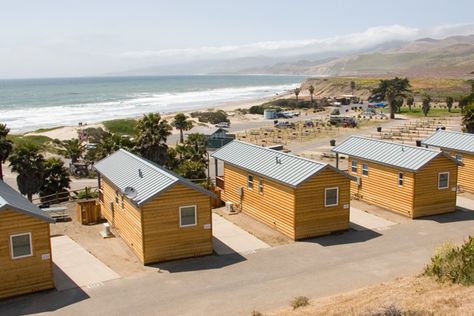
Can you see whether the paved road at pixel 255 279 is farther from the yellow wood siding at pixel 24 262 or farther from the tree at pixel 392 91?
the tree at pixel 392 91

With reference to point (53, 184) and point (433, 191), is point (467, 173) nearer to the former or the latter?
point (433, 191)

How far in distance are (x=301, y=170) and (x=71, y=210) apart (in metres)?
A: 13.6

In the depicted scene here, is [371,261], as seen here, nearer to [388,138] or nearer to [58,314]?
[58,314]

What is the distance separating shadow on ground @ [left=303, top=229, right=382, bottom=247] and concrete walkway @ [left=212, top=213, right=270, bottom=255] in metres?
2.56

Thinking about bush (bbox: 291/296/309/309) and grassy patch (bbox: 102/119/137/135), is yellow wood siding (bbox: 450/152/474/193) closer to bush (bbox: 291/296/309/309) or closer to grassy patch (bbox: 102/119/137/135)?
bush (bbox: 291/296/309/309)

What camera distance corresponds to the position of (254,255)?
2209cm

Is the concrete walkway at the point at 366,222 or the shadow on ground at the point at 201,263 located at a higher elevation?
the shadow on ground at the point at 201,263

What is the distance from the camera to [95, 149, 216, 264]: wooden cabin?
20.9 metres

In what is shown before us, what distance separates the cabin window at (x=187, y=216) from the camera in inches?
842

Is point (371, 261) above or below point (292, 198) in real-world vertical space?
below

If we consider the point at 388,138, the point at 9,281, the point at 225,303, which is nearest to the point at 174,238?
the point at 225,303

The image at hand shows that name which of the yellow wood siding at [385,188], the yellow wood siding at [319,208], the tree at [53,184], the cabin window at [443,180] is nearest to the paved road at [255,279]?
the yellow wood siding at [319,208]

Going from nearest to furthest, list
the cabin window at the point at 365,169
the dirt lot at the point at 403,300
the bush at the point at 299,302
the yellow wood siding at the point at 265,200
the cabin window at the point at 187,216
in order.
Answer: the dirt lot at the point at 403,300 < the bush at the point at 299,302 < the cabin window at the point at 187,216 < the yellow wood siding at the point at 265,200 < the cabin window at the point at 365,169

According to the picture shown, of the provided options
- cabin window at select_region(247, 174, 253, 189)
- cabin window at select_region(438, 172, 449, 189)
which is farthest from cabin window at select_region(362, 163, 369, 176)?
cabin window at select_region(247, 174, 253, 189)
